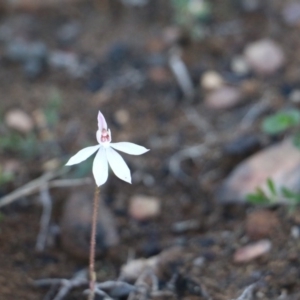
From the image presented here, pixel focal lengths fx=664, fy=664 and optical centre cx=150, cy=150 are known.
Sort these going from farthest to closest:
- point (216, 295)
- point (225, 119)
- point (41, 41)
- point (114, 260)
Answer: point (41, 41)
point (225, 119)
point (114, 260)
point (216, 295)

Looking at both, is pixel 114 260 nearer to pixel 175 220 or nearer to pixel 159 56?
pixel 175 220

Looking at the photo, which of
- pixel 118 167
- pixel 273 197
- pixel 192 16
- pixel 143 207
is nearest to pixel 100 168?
pixel 118 167

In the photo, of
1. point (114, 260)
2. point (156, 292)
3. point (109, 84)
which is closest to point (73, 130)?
point (109, 84)

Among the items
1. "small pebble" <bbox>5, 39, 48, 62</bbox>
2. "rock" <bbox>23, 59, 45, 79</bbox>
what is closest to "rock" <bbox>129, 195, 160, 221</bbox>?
"rock" <bbox>23, 59, 45, 79</bbox>

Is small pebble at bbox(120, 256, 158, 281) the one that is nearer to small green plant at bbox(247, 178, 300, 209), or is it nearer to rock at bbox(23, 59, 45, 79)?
small green plant at bbox(247, 178, 300, 209)

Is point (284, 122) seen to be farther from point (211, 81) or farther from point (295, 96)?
point (211, 81)

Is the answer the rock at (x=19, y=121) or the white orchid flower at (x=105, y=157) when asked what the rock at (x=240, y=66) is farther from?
the white orchid flower at (x=105, y=157)

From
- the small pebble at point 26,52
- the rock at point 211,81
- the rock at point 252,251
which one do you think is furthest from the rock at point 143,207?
the small pebble at point 26,52
